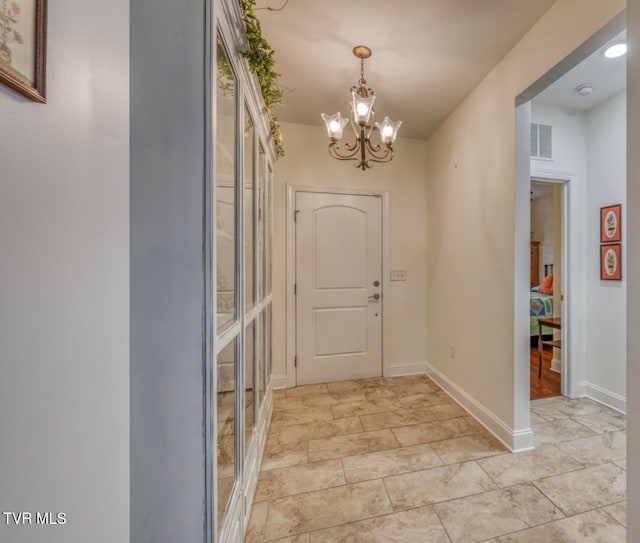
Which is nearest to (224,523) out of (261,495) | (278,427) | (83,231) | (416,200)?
(261,495)

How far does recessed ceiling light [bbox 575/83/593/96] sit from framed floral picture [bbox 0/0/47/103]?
3387 mm

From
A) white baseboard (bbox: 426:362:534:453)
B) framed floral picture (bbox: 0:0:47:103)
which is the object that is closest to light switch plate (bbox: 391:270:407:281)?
white baseboard (bbox: 426:362:534:453)

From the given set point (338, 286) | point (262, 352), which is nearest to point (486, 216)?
point (338, 286)

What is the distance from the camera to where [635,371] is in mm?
1001

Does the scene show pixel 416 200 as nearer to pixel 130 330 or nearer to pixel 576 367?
pixel 576 367

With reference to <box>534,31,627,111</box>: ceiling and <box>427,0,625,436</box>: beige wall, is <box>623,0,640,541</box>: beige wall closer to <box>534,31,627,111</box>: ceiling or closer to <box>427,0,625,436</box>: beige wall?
<box>427,0,625,436</box>: beige wall

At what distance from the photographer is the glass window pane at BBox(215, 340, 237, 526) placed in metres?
0.99

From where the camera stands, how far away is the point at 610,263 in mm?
2445

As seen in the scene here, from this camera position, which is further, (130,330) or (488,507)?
(488,507)

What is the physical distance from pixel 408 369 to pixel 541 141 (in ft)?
8.68

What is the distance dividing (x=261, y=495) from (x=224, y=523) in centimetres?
64

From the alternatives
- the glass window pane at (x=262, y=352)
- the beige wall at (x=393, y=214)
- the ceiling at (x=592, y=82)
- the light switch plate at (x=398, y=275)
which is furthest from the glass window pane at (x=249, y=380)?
the ceiling at (x=592, y=82)

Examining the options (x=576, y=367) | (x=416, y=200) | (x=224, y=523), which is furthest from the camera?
(x=416, y=200)

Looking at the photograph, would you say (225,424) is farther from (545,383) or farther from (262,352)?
(545,383)
